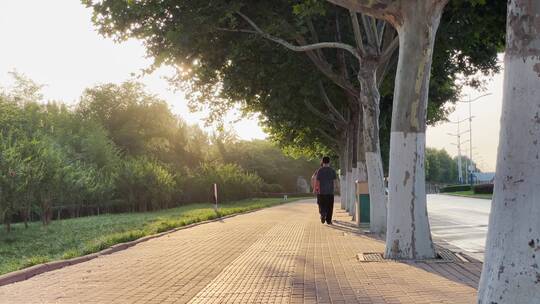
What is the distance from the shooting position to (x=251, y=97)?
73.3 feet

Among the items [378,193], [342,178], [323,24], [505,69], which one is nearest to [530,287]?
[505,69]

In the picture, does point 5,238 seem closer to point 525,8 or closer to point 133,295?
point 133,295

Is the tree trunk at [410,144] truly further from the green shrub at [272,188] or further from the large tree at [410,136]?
the green shrub at [272,188]

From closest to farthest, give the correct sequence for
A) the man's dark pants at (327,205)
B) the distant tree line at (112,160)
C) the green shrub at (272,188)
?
the man's dark pants at (327,205) < the distant tree line at (112,160) < the green shrub at (272,188)

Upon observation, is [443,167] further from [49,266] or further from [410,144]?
[49,266]

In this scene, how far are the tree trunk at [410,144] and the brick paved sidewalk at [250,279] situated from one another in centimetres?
65

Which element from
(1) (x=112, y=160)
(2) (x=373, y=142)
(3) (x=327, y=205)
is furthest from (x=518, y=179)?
(1) (x=112, y=160)

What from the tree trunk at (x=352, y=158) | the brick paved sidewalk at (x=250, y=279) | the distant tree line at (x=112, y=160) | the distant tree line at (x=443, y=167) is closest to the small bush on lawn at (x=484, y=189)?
the distant tree line at (x=112, y=160)

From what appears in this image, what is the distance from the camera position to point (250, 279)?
8.13 m

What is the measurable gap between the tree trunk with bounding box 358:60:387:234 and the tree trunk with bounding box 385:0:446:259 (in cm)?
440

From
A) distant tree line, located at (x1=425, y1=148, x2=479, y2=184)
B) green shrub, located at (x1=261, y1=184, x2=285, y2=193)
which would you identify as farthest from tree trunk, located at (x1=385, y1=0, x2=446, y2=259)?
distant tree line, located at (x1=425, y1=148, x2=479, y2=184)

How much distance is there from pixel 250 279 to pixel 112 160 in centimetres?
5132

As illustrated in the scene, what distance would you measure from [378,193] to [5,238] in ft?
40.6

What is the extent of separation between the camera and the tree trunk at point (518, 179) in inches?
173
